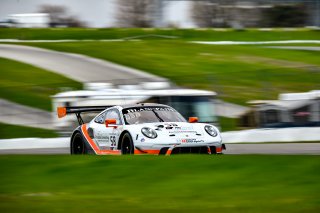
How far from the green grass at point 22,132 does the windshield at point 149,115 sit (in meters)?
6.32

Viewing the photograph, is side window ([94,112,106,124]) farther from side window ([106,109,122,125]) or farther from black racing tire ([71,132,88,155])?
black racing tire ([71,132,88,155])

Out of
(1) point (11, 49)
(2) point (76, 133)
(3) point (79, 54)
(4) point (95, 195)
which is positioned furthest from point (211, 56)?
(4) point (95, 195)

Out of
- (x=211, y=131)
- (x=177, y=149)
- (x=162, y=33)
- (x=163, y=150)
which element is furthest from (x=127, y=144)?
(x=162, y=33)

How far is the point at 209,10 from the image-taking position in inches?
2714

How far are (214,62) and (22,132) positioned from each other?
16.6 meters

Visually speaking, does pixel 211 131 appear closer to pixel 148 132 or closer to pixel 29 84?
pixel 148 132

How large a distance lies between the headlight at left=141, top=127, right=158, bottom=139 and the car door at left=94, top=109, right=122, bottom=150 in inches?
30.9

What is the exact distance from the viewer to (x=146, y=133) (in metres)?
13.4

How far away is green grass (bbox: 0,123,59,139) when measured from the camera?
20188 millimetres

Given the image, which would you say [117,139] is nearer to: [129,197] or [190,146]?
[190,146]

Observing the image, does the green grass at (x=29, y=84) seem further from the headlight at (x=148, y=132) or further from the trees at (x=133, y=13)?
the trees at (x=133, y=13)

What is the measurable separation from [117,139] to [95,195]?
6.18m

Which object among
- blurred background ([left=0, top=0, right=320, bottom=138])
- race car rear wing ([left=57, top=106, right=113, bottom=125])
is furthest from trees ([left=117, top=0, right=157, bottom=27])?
race car rear wing ([left=57, top=106, right=113, bottom=125])

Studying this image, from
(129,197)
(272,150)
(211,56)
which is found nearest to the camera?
(129,197)
